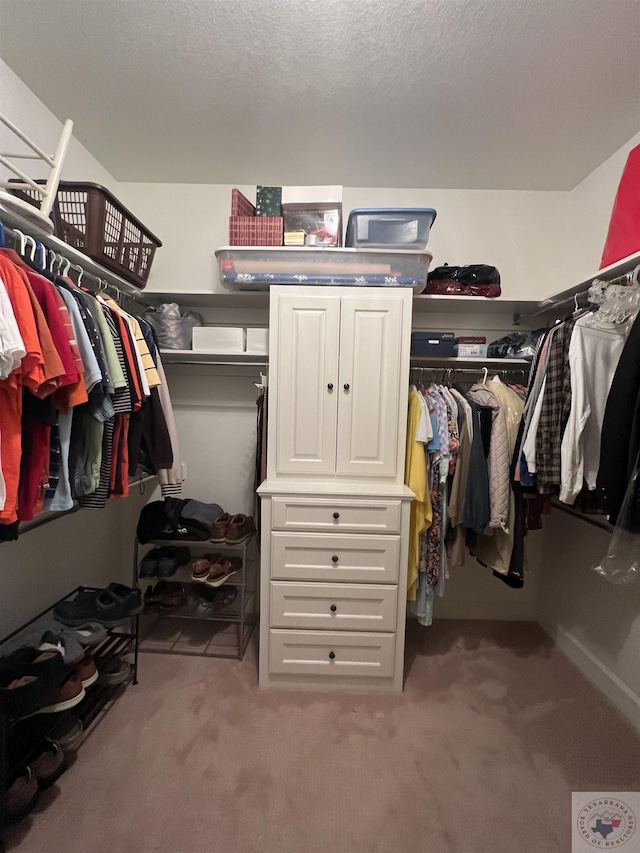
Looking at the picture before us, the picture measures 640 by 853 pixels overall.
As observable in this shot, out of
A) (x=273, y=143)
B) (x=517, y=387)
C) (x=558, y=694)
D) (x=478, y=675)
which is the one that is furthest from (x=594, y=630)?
(x=273, y=143)

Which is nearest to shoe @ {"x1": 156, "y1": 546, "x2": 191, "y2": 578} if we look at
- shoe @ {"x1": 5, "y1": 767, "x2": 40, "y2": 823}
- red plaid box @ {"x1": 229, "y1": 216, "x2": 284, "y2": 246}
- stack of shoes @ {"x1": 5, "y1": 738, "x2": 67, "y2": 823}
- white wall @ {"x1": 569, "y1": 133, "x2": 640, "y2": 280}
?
stack of shoes @ {"x1": 5, "y1": 738, "x2": 67, "y2": 823}

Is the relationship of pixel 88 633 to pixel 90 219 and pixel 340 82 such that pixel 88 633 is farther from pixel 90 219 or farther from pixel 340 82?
pixel 340 82

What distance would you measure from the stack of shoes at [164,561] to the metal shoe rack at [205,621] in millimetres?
41

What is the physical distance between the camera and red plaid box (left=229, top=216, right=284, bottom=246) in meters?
1.83

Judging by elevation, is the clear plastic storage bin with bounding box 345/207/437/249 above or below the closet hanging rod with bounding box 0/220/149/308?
above

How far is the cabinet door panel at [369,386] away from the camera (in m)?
1.82

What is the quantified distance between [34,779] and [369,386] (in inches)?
73.4

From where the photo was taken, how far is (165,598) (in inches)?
82.4

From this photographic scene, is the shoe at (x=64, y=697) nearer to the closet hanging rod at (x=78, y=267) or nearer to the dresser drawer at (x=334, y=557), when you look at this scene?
the dresser drawer at (x=334, y=557)

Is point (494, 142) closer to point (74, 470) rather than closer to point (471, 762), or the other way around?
point (74, 470)

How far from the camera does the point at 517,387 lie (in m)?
2.00

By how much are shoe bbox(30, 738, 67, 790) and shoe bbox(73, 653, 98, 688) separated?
0.18 metres

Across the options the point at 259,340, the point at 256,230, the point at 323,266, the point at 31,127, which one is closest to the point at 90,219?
the point at 31,127
